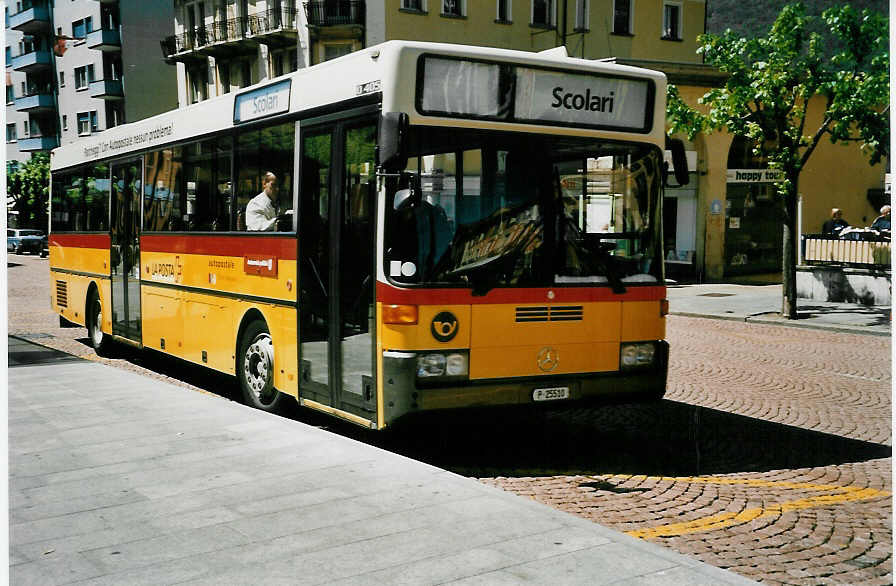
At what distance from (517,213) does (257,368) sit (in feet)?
11.4

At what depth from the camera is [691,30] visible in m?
38.4

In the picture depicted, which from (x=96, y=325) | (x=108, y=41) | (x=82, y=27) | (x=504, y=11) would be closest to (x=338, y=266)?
(x=96, y=325)

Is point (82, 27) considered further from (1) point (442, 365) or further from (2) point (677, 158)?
(1) point (442, 365)

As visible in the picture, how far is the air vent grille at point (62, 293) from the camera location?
15812 millimetres

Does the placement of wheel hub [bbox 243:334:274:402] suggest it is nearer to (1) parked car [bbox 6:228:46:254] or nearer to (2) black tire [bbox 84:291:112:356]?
(2) black tire [bbox 84:291:112:356]

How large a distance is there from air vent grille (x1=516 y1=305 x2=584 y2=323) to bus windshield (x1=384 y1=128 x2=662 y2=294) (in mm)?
187

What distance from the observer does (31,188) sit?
69.8 m

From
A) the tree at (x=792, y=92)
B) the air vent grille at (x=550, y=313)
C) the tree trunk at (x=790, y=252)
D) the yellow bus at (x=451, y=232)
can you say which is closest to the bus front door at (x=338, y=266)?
the yellow bus at (x=451, y=232)

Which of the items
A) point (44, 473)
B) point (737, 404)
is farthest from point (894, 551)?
point (44, 473)

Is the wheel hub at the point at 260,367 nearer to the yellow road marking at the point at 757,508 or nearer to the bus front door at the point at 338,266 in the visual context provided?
the bus front door at the point at 338,266

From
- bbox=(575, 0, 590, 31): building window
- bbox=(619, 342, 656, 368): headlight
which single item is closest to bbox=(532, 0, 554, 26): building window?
bbox=(575, 0, 590, 31): building window

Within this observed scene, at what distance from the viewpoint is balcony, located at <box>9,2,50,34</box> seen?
7262 cm

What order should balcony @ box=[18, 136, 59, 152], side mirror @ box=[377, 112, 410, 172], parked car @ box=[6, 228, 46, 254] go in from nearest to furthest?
side mirror @ box=[377, 112, 410, 172] → parked car @ box=[6, 228, 46, 254] → balcony @ box=[18, 136, 59, 152]

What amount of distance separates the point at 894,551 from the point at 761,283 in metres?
25.3
